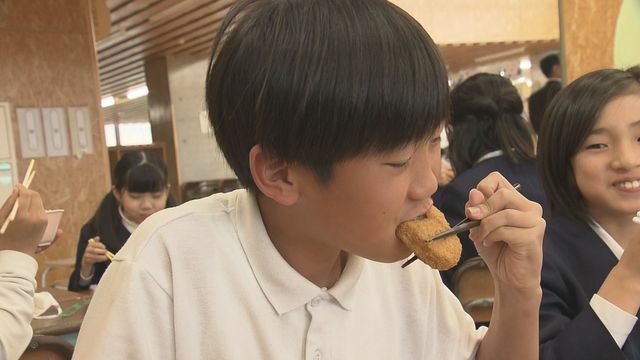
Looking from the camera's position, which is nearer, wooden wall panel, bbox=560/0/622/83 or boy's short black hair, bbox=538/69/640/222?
boy's short black hair, bbox=538/69/640/222

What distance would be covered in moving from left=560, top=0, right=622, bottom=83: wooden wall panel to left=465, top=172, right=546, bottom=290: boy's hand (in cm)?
208

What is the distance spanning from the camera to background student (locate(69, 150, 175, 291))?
144 inches

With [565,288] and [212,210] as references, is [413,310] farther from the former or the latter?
[565,288]

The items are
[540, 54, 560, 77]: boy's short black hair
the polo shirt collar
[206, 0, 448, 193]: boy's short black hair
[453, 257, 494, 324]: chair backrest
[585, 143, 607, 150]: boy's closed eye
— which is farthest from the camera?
[540, 54, 560, 77]: boy's short black hair

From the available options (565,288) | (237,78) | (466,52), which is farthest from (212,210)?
(466,52)

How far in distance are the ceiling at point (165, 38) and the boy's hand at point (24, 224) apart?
4.60 meters

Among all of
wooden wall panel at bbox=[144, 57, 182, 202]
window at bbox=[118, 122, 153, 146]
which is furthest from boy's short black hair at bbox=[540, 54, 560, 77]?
window at bbox=[118, 122, 153, 146]

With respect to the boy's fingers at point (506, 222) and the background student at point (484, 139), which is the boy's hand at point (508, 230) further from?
the background student at point (484, 139)

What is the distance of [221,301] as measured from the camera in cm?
92

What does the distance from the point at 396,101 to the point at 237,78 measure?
0.77 feet

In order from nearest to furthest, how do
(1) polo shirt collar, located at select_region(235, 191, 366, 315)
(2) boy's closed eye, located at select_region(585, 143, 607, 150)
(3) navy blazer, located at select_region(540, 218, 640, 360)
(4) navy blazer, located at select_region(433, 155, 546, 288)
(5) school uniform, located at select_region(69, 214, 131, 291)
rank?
(1) polo shirt collar, located at select_region(235, 191, 366, 315), (3) navy blazer, located at select_region(540, 218, 640, 360), (2) boy's closed eye, located at select_region(585, 143, 607, 150), (4) navy blazer, located at select_region(433, 155, 546, 288), (5) school uniform, located at select_region(69, 214, 131, 291)

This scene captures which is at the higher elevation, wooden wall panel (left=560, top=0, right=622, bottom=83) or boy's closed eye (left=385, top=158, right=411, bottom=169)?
wooden wall panel (left=560, top=0, right=622, bottom=83)

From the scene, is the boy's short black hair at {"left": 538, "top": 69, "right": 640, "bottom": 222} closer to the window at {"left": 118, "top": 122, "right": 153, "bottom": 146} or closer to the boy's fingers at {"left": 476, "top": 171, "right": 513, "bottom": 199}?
the boy's fingers at {"left": 476, "top": 171, "right": 513, "bottom": 199}

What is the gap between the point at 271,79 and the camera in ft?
2.73
